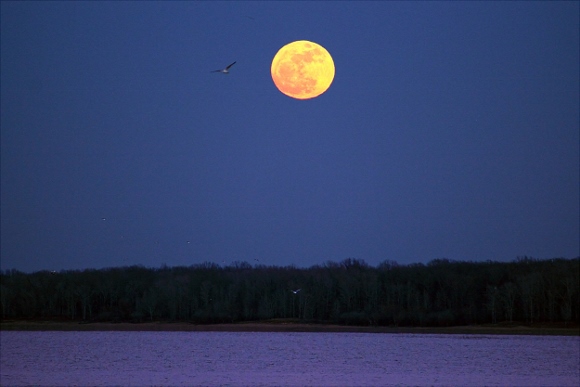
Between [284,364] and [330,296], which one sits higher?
[330,296]

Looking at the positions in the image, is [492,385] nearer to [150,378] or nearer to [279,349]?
[150,378]

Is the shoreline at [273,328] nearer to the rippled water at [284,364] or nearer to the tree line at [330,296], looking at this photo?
the tree line at [330,296]

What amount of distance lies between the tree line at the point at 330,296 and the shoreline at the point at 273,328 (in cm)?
232

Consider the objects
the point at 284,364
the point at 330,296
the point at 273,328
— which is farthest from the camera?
the point at 330,296

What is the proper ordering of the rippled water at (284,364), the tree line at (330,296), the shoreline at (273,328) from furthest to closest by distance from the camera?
the tree line at (330,296), the shoreline at (273,328), the rippled water at (284,364)

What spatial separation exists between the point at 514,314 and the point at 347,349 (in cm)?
3388

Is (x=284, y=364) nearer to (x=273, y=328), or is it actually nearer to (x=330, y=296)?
(x=273, y=328)

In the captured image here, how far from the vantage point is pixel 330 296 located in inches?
2933

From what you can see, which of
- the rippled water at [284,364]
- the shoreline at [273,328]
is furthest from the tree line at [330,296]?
the rippled water at [284,364]

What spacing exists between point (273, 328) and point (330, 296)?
35.4ft

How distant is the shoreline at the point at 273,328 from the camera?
6044cm

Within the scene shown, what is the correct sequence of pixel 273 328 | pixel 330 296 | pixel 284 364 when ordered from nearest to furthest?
pixel 284 364, pixel 273 328, pixel 330 296

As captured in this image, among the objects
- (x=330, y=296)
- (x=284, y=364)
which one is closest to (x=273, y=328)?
(x=330, y=296)

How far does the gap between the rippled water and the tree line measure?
24988 mm
